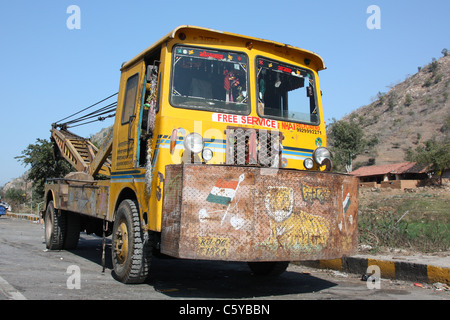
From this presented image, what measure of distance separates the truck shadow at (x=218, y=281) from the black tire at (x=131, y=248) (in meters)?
0.31

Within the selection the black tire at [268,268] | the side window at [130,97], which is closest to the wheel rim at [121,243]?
the side window at [130,97]

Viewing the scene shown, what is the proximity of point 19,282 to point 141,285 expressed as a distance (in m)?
1.45

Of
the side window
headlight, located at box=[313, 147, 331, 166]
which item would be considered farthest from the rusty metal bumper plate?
the side window

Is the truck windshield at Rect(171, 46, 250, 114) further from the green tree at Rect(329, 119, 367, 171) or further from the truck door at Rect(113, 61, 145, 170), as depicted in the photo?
the green tree at Rect(329, 119, 367, 171)

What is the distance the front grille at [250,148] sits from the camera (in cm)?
511

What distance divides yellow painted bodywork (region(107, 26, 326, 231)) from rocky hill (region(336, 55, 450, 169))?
6376 cm

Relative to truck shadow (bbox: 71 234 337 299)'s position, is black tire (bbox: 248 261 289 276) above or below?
above

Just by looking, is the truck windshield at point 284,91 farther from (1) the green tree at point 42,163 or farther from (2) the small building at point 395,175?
(2) the small building at point 395,175

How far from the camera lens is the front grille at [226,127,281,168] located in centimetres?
511

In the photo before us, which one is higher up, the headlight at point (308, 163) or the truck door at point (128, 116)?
the truck door at point (128, 116)

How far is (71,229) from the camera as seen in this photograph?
31.4 feet

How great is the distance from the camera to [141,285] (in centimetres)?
565

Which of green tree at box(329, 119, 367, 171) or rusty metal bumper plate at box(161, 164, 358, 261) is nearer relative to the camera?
rusty metal bumper plate at box(161, 164, 358, 261)

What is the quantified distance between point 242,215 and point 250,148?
0.85 meters
